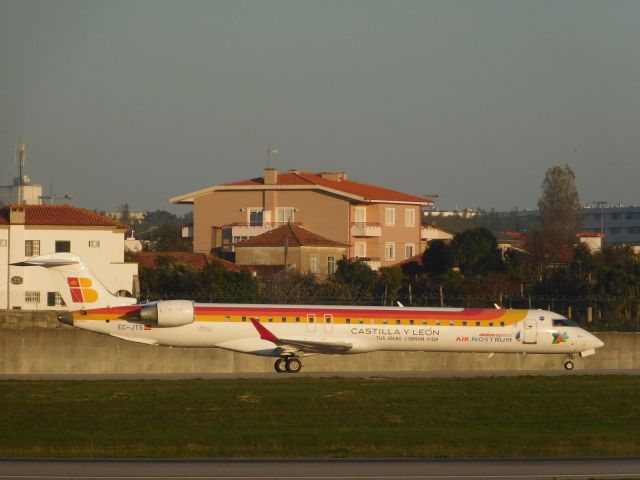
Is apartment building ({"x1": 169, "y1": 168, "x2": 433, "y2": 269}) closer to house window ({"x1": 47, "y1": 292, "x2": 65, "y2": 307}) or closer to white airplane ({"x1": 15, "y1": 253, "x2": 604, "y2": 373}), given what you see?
house window ({"x1": 47, "y1": 292, "x2": 65, "y2": 307})

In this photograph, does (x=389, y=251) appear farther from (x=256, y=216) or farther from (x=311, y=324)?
(x=311, y=324)

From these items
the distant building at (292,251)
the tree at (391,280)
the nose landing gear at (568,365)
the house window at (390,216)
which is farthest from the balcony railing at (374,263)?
the nose landing gear at (568,365)

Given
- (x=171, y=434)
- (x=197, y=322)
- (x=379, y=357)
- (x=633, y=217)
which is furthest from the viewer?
(x=633, y=217)

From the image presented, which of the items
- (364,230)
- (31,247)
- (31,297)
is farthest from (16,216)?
(364,230)

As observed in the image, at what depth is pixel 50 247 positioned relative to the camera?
6250 centimetres

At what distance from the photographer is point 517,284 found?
60.5 metres

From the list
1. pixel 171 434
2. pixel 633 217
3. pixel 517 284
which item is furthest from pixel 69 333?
pixel 633 217

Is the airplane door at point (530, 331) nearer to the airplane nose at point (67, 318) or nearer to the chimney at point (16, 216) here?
the airplane nose at point (67, 318)

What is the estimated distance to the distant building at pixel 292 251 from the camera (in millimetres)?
74287

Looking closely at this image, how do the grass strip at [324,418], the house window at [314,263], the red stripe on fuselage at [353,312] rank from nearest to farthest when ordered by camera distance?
the grass strip at [324,418]
the red stripe on fuselage at [353,312]
the house window at [314,263]

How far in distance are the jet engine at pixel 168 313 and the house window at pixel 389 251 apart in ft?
184

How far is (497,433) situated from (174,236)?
111m

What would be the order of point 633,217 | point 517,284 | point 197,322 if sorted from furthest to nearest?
point 633,217, point 517,284, point 197,322

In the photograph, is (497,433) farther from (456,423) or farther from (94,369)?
(94,369)
